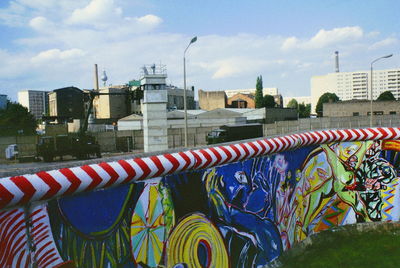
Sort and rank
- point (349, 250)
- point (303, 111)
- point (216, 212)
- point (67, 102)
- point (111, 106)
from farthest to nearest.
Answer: point (303, 111) < point (67, 102) < point (111, 106) < point (349, 250) < point (216, 212)

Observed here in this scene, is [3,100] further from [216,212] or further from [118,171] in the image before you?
[118,171]

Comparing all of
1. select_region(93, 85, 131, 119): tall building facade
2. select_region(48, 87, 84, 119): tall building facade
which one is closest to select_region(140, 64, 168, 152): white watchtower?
select_region(93, 85, 131, 119): tall building facade

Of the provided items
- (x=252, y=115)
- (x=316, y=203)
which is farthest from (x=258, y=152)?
(x=252, y=115)

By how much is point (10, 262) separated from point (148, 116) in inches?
789

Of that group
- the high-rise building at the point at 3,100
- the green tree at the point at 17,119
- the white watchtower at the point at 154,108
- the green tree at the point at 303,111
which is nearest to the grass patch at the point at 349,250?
the white watchtower at the point at 154,108

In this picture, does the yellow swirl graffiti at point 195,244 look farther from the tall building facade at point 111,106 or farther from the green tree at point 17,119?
the tall building facade at point 111,106

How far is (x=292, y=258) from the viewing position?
5766 millimetres

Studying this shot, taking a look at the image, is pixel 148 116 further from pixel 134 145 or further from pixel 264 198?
pixel 264 198

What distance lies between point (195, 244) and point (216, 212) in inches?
19.9

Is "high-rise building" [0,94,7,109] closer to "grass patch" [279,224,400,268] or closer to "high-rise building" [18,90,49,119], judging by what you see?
"high-rise building" [18,90,49,119]

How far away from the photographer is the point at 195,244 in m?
4.31

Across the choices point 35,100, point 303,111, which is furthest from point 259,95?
point 35,100

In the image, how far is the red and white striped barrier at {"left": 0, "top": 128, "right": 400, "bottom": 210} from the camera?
2691mm

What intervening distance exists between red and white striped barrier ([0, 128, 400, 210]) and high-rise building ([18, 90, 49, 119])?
589 feet
